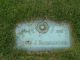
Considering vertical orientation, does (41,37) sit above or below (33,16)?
below

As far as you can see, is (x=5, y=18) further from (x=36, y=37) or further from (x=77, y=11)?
(x=77, y=11)

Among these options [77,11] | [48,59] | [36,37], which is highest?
[77,11]

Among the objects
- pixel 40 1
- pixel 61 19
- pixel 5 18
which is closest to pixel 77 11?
pixel 61 19

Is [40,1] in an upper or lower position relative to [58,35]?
upper
